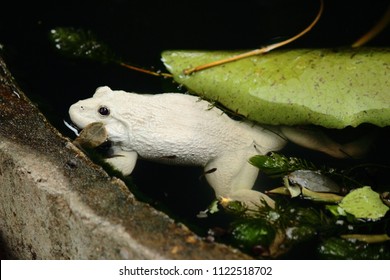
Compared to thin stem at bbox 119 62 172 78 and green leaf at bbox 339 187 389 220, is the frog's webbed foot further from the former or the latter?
green leaf at bbox 339 187 389 220

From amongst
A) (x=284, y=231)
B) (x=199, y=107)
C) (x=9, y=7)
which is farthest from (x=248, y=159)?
(x=9, y=7)

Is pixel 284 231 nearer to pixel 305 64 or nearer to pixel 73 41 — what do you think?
pixel 305 64

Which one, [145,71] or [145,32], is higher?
[145,32]

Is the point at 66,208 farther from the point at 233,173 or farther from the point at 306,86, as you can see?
the point at 306,86

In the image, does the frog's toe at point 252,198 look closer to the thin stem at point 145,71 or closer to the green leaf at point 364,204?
the green leaf at point 364,204

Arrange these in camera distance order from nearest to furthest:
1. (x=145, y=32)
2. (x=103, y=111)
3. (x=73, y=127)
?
(x=103, y=111) < (x=73, y=127) < (x=145, y=32)

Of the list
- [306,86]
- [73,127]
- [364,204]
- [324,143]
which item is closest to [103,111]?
[73,127]

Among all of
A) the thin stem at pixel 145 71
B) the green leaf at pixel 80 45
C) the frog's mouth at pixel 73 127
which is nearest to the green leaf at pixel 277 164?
the thin stem at pixel 145 71
